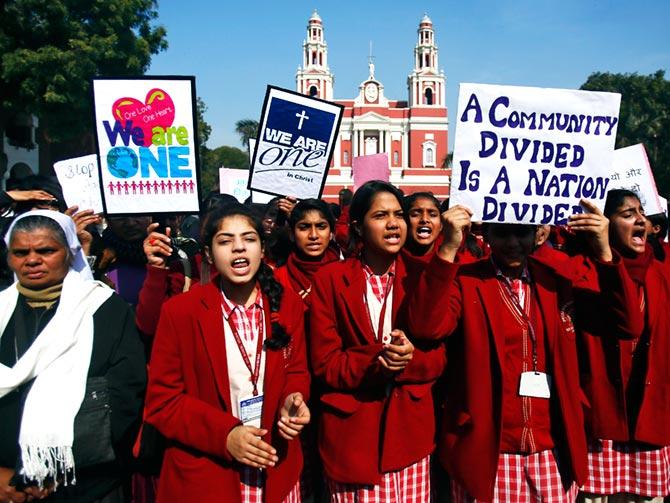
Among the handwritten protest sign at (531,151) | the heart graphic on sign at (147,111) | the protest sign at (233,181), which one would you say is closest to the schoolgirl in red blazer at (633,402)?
the handwritten protest sign at (531,151)

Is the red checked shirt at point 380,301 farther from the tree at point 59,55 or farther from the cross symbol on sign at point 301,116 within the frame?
the tree at point 59,55

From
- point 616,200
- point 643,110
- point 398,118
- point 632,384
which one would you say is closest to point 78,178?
point 616,200

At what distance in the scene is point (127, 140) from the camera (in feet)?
10.6

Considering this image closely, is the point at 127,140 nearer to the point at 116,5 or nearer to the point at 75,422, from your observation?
the point at 75,422

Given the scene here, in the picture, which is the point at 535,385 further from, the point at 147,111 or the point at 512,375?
the point at 147,111

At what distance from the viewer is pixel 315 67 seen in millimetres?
68750

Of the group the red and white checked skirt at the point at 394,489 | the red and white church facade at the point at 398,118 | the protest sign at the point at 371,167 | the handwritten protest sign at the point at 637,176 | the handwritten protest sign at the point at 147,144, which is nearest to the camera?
the red and white checked skirt at the point at 394,489

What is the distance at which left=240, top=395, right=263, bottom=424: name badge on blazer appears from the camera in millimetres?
2359

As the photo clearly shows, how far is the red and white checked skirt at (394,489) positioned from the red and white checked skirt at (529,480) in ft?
0.77

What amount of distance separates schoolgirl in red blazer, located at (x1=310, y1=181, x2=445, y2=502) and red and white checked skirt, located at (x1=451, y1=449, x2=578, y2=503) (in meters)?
0.31

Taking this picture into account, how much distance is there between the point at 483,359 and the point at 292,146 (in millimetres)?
2419

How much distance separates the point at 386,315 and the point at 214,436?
2.89 feet

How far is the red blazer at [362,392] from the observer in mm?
2402

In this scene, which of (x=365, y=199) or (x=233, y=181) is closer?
(x=365, y=199)
